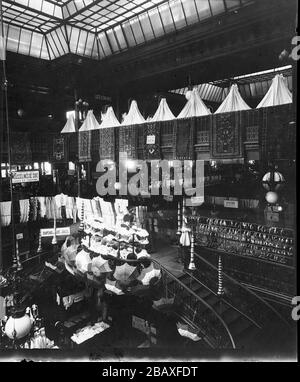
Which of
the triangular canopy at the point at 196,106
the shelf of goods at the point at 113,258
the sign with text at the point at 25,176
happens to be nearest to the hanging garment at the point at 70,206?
the shelf of goods at the point at 113,258

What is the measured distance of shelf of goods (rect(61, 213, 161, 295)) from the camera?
716 cm

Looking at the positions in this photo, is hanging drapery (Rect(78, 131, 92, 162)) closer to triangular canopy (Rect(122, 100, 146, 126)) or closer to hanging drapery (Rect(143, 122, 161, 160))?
triangular canopy (Rect(122, 100, 146, 126))

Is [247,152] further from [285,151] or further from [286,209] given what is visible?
[286,209]

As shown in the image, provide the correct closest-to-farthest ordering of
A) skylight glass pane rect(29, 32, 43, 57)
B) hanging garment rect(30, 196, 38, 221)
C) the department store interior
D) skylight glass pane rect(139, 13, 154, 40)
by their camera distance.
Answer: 1. the department store interior
2. skylight glass pane rect(139, 13, 154, 40)
3. hanging garment rect(30, 196, 38, 221)
4. skylight glass pane rect(29, 32, 43, 57)

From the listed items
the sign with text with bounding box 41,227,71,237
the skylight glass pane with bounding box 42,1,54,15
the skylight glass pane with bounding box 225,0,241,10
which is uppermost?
the skylight glass pane with bounding box 42,1,54,15

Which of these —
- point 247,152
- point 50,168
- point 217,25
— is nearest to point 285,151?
point 247,152

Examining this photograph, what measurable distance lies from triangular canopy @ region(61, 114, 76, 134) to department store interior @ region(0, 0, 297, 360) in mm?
32

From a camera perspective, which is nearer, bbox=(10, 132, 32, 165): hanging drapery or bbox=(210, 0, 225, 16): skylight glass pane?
bbox=(210, 0, 225, 16): skylight glass pane

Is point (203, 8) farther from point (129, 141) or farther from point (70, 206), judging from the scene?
point (70, 206)

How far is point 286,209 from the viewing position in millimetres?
7320

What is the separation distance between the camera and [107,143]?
780 cm

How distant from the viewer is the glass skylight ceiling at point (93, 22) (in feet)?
21.2

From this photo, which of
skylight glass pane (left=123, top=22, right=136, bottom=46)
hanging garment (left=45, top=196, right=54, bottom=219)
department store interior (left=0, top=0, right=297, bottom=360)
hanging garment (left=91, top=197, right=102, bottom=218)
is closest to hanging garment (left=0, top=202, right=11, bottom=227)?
department store interior (left=0, top=0, right=297, bottom=360)

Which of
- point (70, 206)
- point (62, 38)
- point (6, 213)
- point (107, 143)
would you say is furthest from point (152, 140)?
point (6, 213)
